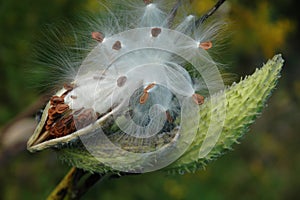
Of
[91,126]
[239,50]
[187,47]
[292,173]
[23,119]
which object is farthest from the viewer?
[292,173]

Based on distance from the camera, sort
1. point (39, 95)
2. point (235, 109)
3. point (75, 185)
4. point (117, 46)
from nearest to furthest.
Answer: point (235, 109) < point (117, 46) < point (75, 185) < point (39, 95)

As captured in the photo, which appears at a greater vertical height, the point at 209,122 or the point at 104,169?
the point at 209,122

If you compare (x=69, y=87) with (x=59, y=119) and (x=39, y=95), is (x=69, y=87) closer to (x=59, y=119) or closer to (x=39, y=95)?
(x=59, y=119)

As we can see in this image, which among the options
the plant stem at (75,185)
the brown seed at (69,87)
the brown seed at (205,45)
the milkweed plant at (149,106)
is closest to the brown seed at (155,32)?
the milkweed plant at (149,106)

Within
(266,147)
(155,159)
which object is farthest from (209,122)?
(266,147)

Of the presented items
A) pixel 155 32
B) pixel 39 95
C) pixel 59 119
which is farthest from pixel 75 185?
pixel 39 95

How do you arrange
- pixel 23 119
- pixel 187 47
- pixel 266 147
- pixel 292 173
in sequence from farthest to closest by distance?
pixel 292 173, pixel 266 147, pixel 23 119, pixel 187 47

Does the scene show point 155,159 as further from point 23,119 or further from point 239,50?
point 239,50

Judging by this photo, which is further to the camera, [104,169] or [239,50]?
[239,50]

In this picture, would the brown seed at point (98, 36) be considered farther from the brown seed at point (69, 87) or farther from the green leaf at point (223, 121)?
the green leaf at point (223, 121)
